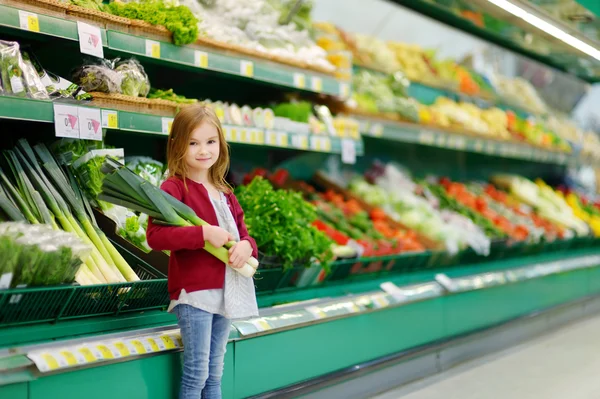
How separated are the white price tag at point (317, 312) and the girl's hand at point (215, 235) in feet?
3.49

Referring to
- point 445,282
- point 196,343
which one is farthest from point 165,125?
point 445,282

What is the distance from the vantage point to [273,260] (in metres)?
3.42

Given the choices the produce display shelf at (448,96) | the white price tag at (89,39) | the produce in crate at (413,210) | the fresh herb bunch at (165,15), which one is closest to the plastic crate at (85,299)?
the white price tag at (89,39)

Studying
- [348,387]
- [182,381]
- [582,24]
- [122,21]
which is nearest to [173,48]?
[122,21]

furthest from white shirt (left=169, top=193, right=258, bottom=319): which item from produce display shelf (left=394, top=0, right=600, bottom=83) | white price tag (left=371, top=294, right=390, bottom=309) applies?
produce display shelf (left=394, top=0, right=600, bottom=83)

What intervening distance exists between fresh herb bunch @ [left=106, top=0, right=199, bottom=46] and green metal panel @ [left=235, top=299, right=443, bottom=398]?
1.42 metres

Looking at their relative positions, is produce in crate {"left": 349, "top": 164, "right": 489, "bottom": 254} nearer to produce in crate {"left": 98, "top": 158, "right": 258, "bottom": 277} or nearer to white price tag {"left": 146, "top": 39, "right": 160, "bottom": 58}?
white price tag {"left": 146, "top": 39, "right": 160, "bottom": 58}

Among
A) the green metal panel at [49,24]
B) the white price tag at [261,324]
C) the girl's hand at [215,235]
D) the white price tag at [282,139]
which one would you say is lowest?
the white price tag at [261,324]

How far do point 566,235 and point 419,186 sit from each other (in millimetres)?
1672

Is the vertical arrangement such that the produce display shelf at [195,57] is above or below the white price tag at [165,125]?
above

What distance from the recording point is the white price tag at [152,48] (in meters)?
3.14

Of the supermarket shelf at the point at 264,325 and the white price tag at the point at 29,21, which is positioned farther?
the white price tag at the point at 29,21

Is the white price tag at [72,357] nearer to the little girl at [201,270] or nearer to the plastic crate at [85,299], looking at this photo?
the plastic crate at [85,299]

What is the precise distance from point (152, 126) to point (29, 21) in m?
0.70
